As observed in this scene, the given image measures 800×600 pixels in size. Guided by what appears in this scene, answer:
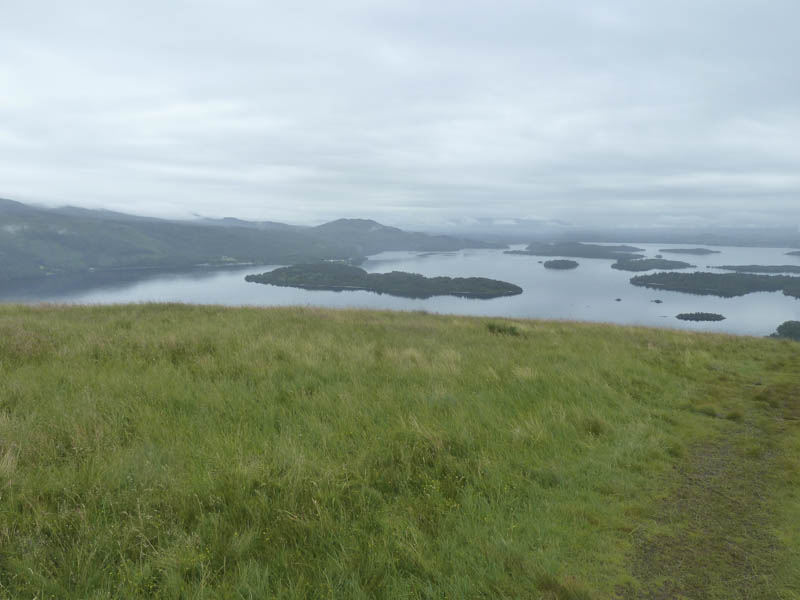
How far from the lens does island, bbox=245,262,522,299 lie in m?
125

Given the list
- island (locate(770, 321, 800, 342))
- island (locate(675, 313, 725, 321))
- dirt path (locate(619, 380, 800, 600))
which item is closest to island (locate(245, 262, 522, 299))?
island (locate(675, 313, 725, 321))

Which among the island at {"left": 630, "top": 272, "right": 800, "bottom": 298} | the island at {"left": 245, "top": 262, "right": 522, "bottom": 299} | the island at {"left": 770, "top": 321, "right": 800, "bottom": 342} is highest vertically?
the island at {"left": 630, "top": 272, "right": 800, "bottom": 298}

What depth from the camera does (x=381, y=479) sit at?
4.36 meters

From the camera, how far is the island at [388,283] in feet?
410

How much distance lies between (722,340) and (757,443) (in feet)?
36.9

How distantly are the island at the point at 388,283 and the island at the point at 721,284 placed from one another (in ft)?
199

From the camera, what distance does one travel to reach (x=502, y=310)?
89.8m

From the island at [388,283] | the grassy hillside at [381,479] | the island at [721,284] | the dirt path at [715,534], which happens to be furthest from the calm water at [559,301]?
the dirt path at [715,534]

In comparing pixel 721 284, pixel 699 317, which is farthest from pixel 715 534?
pixel 721 284

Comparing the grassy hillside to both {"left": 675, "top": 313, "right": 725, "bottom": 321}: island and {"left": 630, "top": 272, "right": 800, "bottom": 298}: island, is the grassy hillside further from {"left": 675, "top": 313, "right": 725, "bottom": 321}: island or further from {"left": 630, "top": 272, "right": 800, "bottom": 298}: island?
{"left": 630, "top": 272, "right": 800, "bottom": 298}: island

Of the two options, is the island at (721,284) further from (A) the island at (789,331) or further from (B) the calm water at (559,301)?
(A) the island at (789,331)

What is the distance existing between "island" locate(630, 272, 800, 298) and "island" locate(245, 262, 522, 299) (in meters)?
60.5

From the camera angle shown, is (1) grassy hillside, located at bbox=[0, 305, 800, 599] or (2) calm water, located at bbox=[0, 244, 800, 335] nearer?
(1) grassy hillside, located at bbox=[0, 305, 800, 599]

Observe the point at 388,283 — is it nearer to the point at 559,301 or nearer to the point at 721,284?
the point at 559,301
